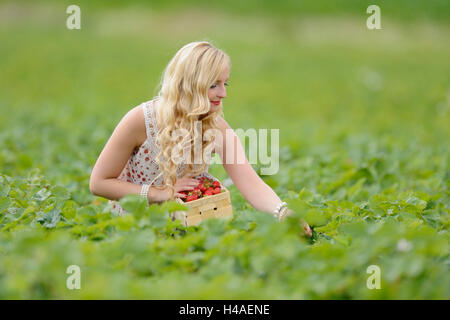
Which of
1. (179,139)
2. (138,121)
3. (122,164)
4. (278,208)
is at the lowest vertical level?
(278,208)

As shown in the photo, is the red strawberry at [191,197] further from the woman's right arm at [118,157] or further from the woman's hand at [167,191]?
the woman's right arm at [118,157]

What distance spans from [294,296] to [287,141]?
4.64 m

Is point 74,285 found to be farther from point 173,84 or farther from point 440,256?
point 440,256

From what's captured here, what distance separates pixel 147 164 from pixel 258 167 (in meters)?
2.29

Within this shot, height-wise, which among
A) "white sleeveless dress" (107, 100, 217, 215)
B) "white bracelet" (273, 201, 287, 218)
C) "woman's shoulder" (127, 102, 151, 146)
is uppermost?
"woman's shoulder" (127, 102, 151, 146)

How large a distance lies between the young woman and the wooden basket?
14 cm

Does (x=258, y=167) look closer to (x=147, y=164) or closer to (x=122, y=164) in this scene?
(x=147, y=164)

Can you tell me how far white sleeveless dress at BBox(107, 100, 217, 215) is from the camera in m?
3.11

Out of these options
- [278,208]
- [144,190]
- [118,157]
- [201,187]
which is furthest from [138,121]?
[278,208]

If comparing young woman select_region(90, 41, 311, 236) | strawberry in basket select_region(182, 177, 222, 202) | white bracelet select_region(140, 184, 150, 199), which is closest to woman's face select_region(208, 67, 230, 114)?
young woman select_region(90, 41, 311, 236)

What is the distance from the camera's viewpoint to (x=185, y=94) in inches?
119

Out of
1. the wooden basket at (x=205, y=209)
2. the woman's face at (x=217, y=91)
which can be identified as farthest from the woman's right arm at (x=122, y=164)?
the woman's face at (x=217, y=91)

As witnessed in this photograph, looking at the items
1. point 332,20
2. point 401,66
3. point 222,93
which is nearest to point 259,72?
point 401,66

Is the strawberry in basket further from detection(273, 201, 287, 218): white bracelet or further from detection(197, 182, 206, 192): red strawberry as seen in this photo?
detection(273, 201, 287, 218): white bracelet
